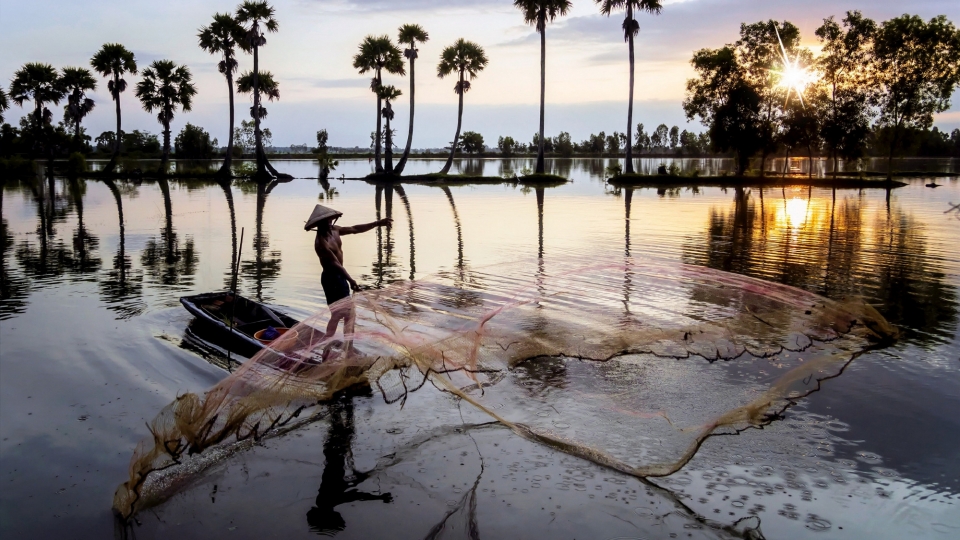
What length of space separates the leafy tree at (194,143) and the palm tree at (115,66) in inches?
1392

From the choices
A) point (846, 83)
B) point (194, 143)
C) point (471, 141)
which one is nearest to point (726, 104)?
point (846, 83)

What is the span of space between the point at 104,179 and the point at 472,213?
140ft

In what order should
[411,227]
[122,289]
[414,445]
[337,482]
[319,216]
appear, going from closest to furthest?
[337,482], [414,445], [319,216], [122,289], [411,227]

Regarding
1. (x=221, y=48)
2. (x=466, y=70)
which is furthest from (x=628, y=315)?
(x=221, y=48)

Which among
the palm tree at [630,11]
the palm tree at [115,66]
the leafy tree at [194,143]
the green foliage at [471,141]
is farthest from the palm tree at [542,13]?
the green foliage at [471,141]

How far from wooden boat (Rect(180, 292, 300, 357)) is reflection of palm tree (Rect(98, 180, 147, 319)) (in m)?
1.72

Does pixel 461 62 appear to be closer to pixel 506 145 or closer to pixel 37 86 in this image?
pixel 37 86

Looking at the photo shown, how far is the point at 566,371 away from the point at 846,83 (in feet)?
186

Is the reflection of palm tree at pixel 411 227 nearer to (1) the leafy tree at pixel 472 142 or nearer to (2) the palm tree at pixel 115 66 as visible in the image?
(2) the palm tree at pixel 115 66

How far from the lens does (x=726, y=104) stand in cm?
5528

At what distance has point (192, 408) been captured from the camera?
5746mm

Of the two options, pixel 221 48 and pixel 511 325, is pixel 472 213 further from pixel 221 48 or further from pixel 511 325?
pixel 221 48

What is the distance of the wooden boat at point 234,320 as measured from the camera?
30.4ft

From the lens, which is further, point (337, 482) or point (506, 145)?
point (506, 145)
